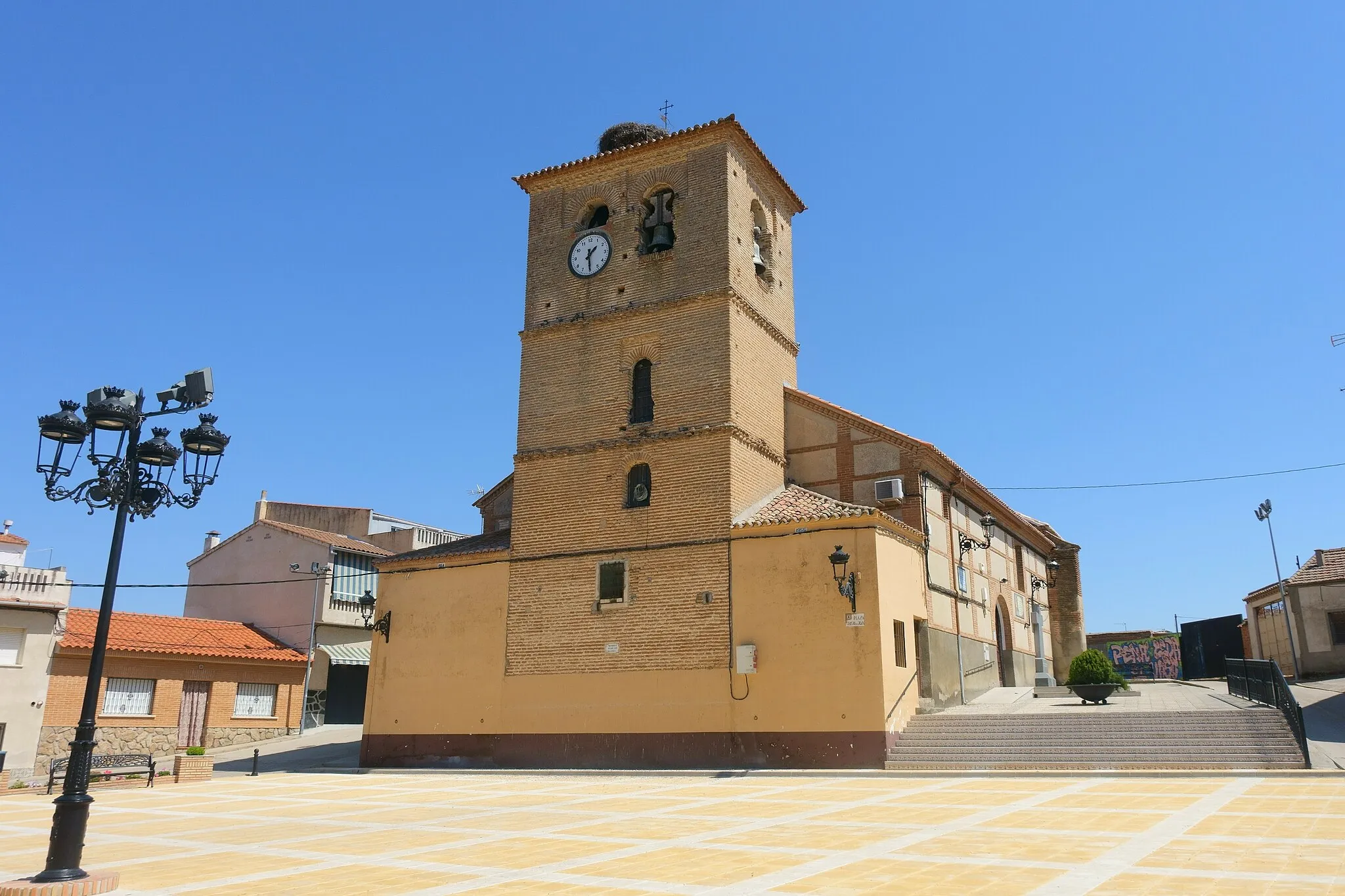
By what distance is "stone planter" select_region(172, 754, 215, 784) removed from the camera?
19594mm

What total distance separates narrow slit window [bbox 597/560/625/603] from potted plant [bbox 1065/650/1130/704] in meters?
9.96

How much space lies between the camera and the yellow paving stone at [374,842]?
9.12m

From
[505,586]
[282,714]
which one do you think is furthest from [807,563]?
[282,714]

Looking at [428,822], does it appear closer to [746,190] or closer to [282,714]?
[746,190]

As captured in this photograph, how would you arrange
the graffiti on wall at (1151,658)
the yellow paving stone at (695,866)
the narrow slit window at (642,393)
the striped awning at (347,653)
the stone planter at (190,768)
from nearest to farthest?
the yellow paving stone at (695,866), the stone planter at (190,768), the narrow slit window at (642,393), the striped awning at (347,653), the graffiti on wall at (1151,658)

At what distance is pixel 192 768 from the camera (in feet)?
64.9

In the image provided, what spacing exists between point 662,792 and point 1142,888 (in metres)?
9.26

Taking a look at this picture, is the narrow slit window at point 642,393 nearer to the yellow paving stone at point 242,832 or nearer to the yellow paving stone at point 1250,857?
the yellow paving stone at point 242,832

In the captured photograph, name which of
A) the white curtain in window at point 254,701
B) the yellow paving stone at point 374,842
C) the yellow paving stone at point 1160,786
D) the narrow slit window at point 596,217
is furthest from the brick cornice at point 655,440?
the white curtain in window at point 254,701

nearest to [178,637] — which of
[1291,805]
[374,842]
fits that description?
[374,842]

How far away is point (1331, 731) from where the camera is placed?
59.4 feet

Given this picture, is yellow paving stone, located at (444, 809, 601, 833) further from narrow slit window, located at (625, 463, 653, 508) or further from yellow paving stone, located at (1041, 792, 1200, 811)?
narrow slit window, located at (625, 463, 653, 508)

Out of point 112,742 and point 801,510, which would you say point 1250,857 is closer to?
point 801,510

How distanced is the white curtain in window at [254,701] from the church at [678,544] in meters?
9.38
